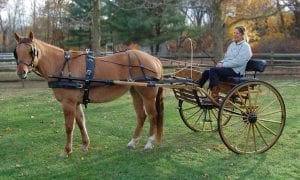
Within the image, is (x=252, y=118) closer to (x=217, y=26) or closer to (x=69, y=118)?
(x=69, y=118)

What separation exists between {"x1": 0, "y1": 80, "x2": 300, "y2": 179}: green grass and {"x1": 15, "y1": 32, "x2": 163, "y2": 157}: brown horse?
1.23 ft

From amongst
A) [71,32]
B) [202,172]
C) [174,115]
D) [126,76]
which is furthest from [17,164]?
[71,32]

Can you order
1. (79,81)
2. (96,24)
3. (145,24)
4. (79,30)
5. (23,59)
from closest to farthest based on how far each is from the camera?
(23,59)
(79,81)
(96,24)
(145,24)
(79,30)

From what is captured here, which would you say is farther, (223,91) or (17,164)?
(223,91)

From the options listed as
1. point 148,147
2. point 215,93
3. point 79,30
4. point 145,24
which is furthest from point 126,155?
point 79,30

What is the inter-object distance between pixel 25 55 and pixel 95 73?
1.15 metres

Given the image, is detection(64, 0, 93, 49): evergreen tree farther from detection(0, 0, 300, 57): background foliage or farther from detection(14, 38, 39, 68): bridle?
detection(14, 38, 39, 68): bridle

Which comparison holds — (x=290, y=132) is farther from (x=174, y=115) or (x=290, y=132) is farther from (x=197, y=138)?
Result: (x=174, y=115)

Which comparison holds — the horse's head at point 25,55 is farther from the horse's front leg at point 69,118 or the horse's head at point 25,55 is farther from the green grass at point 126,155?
the green grass at point 126,155

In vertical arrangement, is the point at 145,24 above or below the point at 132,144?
above

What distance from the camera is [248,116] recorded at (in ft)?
22.6

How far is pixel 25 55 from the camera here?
603 cm

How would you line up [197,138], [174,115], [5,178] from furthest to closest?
1. [174,115]
2. [197,138]
3. [5,178]

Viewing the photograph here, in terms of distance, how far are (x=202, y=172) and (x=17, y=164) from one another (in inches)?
109
